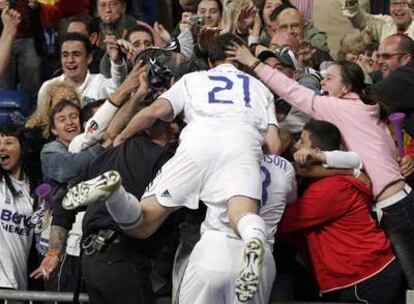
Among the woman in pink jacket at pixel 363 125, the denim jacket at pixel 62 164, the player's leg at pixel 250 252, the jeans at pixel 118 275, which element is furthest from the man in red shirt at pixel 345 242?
the denim jacket at pixel 62 164

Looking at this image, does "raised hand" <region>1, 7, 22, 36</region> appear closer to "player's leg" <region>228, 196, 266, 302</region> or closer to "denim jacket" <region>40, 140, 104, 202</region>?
"denim jacket" <region>40, 140, 104, 202</region>

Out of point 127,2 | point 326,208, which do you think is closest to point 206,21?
point 127,2

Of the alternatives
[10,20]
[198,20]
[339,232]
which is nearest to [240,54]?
[339,232]

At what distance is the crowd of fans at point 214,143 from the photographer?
962cm

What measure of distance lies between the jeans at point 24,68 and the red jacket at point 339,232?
15.7 feet

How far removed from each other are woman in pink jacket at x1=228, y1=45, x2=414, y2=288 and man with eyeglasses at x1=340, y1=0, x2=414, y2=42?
2974 millimetres

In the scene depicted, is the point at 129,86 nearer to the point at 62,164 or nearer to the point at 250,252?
the point at 62,164

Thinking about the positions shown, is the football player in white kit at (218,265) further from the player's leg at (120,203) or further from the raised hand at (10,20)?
the raised hand at (10,20)

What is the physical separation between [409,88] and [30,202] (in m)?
3.01

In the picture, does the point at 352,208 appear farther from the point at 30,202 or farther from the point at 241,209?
the point at 30,202

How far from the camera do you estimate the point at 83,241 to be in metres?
9.53

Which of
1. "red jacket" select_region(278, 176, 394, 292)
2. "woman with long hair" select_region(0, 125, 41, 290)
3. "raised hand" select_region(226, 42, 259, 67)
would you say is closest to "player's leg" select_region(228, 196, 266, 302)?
"red jacket" select_region(278, 176, 394, 292)

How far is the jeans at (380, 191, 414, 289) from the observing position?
9805mm

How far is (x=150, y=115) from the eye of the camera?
961cm
